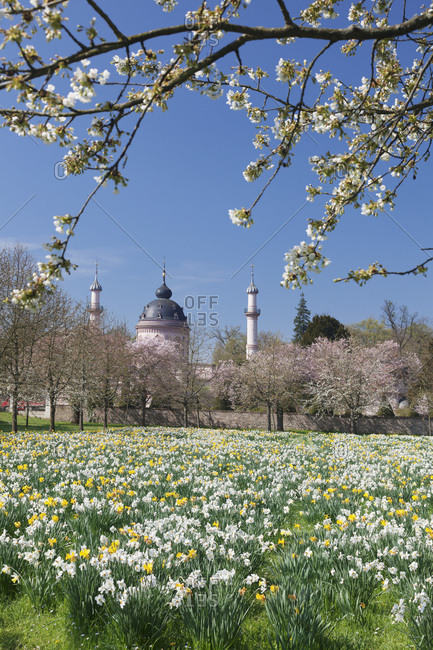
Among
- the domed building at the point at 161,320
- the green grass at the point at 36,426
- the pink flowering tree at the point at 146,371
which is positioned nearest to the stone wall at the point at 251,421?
the pink flowering tree at the point at 146,371

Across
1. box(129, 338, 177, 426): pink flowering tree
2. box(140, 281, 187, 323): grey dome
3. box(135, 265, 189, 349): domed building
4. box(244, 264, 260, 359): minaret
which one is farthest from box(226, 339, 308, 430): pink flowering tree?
box(244, 264, 260, 359): minaret

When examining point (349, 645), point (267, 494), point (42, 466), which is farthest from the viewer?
point (42, 466)

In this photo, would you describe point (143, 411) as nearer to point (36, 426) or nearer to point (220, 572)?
point (36, 426)

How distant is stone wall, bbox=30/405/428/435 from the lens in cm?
3347

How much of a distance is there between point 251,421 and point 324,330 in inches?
684

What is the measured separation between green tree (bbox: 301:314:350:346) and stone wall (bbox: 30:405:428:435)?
13.5 m

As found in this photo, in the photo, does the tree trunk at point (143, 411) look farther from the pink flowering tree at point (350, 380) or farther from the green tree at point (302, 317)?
the green tree at point (302, 317)

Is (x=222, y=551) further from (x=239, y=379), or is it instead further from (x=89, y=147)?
(x=239, y=379)

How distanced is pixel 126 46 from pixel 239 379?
3396cm

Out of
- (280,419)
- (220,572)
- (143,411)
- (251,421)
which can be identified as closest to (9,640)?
(220,572)

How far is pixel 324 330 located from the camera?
47.6m

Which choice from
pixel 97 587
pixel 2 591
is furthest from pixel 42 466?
pixel 97 587

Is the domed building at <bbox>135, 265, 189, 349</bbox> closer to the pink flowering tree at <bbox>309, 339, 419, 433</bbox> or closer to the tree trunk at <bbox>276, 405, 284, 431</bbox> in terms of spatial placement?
the tree trunk at <bbox>276, 405, 284, 431</bbox>

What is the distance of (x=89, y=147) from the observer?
3.93m
